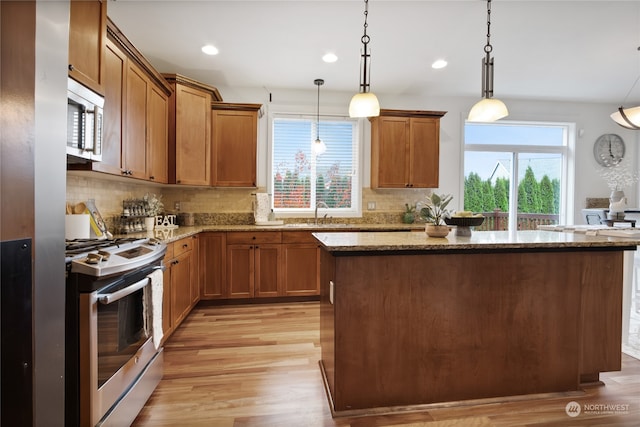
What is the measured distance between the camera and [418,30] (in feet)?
9.40

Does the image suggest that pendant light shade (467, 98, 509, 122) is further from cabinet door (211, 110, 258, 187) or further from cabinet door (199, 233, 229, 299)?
cabinet door (199, 233, 229, 299)

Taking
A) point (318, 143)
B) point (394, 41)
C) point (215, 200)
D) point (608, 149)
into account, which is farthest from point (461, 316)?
point (608, 149)

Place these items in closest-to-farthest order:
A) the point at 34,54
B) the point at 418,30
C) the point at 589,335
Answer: the point at 34,54 < the point at 589,335 < the point at 418,30

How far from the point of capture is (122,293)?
5.25ft

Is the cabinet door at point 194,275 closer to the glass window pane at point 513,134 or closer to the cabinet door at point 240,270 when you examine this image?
the cabinet door at point 240,270

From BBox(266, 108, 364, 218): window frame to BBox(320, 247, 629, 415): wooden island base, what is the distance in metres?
2.48

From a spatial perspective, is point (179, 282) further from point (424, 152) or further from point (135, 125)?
point (424, 152)

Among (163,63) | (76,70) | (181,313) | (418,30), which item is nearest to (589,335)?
(418,30)

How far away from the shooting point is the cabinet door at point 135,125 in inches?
100

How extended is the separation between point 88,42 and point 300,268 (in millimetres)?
2793

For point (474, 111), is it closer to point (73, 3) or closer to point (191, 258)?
point (73, 3)

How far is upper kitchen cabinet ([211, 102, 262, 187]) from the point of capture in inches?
152

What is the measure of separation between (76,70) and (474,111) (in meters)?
2.51

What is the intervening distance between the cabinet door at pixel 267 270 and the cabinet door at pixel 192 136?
Answer: 107cm
